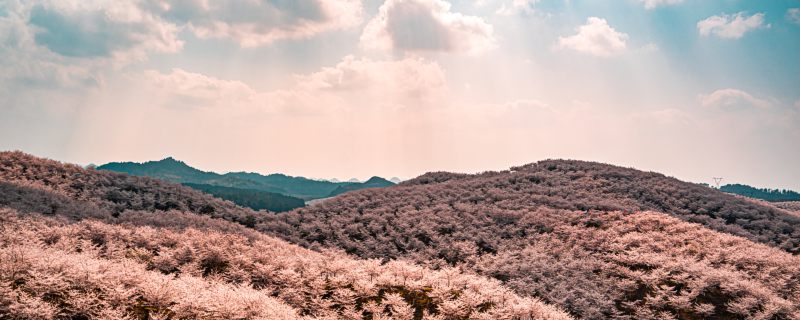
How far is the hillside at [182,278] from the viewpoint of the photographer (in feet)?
29.0

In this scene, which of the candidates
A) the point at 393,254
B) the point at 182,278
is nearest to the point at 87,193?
the point at 182,278

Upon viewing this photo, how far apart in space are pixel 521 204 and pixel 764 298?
1691cm

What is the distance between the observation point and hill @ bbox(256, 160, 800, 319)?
619 inches

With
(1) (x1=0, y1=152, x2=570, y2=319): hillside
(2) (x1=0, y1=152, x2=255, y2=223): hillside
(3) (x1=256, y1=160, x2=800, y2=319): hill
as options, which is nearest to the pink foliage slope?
(1) (x1=0, y1=152, x2=570, y2=319): hillside

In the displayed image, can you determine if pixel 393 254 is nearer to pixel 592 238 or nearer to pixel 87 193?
pixel 592 238

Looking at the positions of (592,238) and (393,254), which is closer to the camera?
(592,238)

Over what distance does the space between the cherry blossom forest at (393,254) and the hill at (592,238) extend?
0.33 feet

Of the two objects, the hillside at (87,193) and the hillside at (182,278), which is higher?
the hillside at (87,193)

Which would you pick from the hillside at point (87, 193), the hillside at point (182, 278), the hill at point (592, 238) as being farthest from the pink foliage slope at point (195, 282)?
the hill at point (592, 238)

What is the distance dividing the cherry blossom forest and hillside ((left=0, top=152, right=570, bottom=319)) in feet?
0.19

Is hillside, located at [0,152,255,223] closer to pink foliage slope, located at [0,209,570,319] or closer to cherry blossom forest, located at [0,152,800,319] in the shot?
cherry blossom forest, located at [0,152,800,319]

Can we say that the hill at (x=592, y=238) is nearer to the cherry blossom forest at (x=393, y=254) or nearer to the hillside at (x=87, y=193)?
the cherry blossom forest at (x=393, y=254)

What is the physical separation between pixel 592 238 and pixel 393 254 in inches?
439

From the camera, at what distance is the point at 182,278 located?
1195cm
